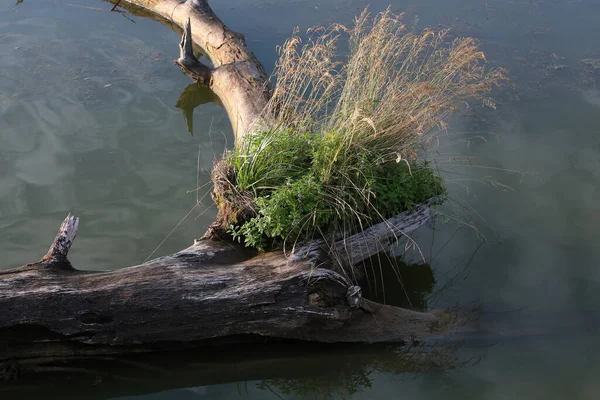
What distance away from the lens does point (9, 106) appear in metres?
6.24

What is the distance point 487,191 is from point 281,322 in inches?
103

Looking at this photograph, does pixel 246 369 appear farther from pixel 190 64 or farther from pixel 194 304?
pixel 190 64

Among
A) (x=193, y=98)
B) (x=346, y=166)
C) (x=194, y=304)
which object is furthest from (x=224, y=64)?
(x=194, y=304)

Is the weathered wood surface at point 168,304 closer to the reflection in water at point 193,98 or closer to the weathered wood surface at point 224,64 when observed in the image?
the weathered wood surface at point 224,64

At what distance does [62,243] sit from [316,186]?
1.65 meters

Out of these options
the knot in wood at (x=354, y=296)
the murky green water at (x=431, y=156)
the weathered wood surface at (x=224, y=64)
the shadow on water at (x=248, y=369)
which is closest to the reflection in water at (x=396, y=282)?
the murky green water at (x=431, y=156)

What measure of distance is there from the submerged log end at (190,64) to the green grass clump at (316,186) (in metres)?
2.34

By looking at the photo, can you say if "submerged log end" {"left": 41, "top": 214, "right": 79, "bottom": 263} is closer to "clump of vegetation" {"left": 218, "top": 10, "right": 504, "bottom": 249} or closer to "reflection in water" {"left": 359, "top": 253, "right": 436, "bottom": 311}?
"clump of vegetation" {"left": 218, "top": 10, "right": 504, "bottom": 249}

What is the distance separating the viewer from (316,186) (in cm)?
402

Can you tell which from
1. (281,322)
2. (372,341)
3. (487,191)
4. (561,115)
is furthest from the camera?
(561,115)

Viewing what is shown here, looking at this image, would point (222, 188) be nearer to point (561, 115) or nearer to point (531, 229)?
point (531, 229)

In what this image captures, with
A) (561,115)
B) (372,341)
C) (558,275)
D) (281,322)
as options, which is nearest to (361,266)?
(372,341)

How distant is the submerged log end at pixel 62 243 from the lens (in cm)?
380

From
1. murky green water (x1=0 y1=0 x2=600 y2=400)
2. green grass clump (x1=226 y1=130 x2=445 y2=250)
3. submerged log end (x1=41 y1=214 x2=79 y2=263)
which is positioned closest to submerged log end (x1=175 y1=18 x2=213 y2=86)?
murky green water (x1=0 y1=0 x2=600 y2=400)
